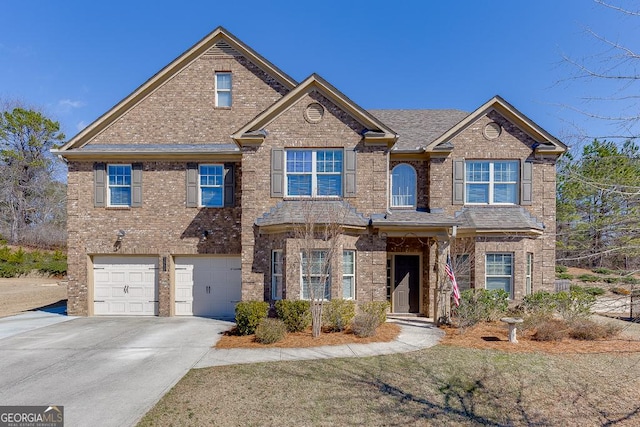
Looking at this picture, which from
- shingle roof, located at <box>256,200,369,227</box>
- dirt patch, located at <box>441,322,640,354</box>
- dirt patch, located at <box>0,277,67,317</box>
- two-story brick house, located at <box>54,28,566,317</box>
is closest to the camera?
dirt patch, located at <box>441,322,640,354</box>

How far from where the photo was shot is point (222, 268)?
1377 centimetres

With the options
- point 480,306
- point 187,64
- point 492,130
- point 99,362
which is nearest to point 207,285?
point 99,362

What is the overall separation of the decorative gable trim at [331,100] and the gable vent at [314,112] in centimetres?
45

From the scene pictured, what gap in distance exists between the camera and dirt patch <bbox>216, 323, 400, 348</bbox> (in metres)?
9.35

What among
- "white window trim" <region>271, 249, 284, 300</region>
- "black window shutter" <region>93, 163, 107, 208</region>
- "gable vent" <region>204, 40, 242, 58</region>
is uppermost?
"gable vent" <region>204, 40, 242, 58</region>

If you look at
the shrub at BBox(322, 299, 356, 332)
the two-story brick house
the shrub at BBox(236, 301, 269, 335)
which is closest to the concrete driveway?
the shrub at BBox(236, 301, 269, 335)

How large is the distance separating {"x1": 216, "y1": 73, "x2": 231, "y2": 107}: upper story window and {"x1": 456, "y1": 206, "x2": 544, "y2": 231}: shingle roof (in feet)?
34.0

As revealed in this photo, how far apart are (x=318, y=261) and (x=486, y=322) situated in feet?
20.2

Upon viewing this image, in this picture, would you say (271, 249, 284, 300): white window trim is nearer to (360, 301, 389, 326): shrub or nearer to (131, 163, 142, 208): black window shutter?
(360, 301, 389, 326): shrub

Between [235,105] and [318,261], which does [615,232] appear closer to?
[318,261]

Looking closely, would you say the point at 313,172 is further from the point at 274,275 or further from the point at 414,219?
the point at 414,219

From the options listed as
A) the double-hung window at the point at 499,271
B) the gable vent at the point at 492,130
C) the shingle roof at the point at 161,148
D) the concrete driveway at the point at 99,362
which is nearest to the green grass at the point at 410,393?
the concrete driveway at the point at 99,362

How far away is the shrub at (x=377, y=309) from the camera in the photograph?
35.2 feet

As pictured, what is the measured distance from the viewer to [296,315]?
34.7 ft
